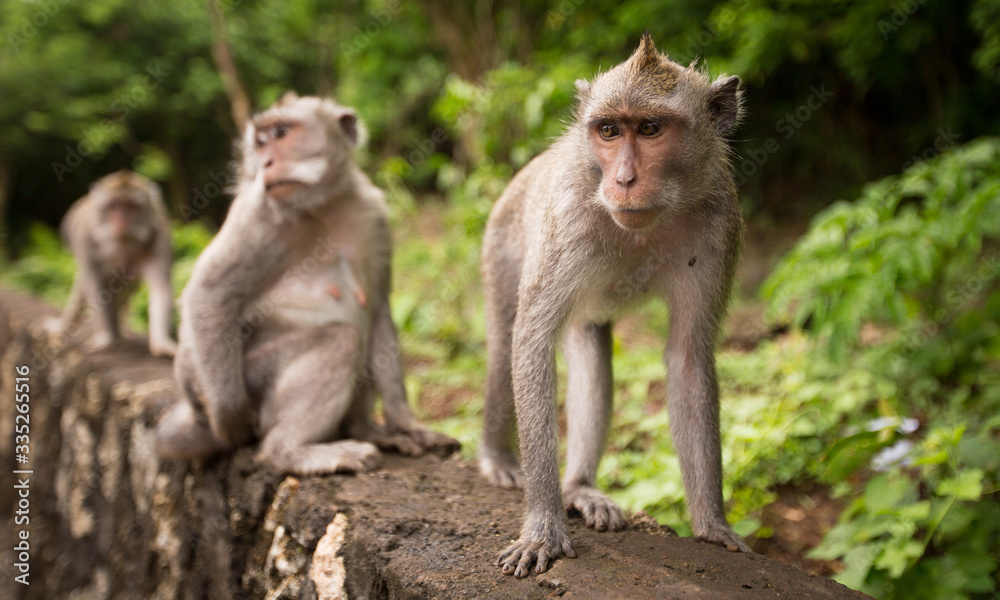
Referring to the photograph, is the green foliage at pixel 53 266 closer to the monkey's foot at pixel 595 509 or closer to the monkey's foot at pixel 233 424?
the monkey's foot at pixel 233 424

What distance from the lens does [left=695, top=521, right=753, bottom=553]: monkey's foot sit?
95.8 inches

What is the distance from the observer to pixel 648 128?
2328mm

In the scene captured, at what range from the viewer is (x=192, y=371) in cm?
345

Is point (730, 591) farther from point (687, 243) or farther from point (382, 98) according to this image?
point (382, 98)

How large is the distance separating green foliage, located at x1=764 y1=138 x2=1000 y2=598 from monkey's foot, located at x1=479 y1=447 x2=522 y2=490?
1.28 m

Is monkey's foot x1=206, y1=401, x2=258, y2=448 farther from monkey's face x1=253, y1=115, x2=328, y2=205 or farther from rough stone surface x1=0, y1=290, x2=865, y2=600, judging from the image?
monkey's face x1=253, y1=115, x2=328, y2=205

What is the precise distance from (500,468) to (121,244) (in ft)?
17.1

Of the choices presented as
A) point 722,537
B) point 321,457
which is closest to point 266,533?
point 321,457

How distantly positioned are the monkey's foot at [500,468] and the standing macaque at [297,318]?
0.46 metres

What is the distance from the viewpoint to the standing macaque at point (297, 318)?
3.31m
